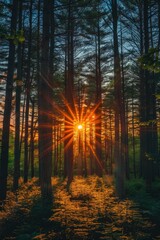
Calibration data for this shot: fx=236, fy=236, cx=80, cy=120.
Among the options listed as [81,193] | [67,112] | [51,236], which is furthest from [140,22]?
[51,236]

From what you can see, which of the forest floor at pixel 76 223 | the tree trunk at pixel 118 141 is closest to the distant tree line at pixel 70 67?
the tree trunk at pixel 118 141

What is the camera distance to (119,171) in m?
11.4

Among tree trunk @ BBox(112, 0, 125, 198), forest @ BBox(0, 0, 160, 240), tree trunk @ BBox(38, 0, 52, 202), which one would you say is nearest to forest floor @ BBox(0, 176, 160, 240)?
forest @ BBox(0, 0, 160, 240)

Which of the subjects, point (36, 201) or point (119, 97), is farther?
point (119, 97)

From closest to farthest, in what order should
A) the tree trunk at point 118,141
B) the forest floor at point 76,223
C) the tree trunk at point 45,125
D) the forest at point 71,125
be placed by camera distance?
the forest floor at point 76,223 < the forest at point 71,125 < the tree trunk at point 45,125 < the tree trunk at point 118,141

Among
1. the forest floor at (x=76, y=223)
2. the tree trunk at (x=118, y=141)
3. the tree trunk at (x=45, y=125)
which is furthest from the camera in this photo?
the tree trunk at (x=118, y=141)

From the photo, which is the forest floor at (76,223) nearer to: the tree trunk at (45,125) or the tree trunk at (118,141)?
the tree trunk at (45,125)

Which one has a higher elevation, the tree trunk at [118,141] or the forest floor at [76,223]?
the tree trunk at [118,141]

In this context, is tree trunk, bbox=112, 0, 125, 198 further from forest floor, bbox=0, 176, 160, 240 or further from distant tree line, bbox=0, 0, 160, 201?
forest floor, bbox=0, 176, 160, 240

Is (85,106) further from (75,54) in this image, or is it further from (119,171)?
(119,171)

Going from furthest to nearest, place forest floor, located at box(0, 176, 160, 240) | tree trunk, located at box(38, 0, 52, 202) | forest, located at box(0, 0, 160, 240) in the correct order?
tree trunk, located at box(38, 0, 52, 202) < forest, located at box(0, 0, 160, 240) < forest floor, located at box(0, 176, 160, 240)

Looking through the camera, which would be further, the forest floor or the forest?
the forest

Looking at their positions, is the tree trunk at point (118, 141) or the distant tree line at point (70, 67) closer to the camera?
the distant tree line at point (70, 67)

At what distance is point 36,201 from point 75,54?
12276 millimetres
